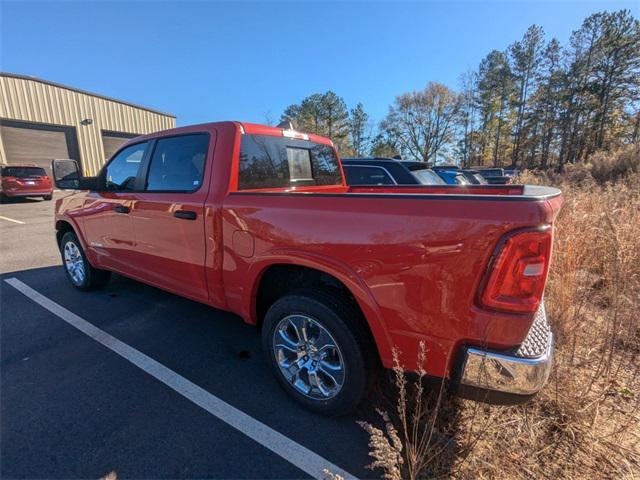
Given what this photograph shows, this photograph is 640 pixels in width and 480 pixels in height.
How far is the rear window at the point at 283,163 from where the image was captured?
2.68m

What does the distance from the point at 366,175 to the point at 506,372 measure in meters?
5.69

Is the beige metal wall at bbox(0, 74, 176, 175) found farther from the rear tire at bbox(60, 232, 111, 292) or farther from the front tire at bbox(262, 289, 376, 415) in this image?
the front tire at bbox(262, 289, 376, 415)

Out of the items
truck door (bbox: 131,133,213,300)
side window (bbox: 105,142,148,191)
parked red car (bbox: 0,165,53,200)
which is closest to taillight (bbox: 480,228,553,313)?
truck door (bbox: 131,133,213,300)

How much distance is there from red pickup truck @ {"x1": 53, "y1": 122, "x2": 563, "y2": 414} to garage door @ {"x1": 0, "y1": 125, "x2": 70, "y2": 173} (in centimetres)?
2171

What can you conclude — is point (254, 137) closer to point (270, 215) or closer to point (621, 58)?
point (270, 215)

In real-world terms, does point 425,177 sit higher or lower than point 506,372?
higher

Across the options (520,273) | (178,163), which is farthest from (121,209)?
(520,273)

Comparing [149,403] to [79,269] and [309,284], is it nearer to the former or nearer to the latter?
[309,284]

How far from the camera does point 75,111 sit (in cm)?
2073

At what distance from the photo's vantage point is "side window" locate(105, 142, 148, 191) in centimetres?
335

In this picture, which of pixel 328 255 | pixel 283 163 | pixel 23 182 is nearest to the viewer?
pixel 328 255

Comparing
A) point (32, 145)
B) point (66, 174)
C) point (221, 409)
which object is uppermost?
point (32, 145)

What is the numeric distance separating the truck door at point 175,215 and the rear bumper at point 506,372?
2140 millimetres

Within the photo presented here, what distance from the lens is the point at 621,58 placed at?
32188 mm
